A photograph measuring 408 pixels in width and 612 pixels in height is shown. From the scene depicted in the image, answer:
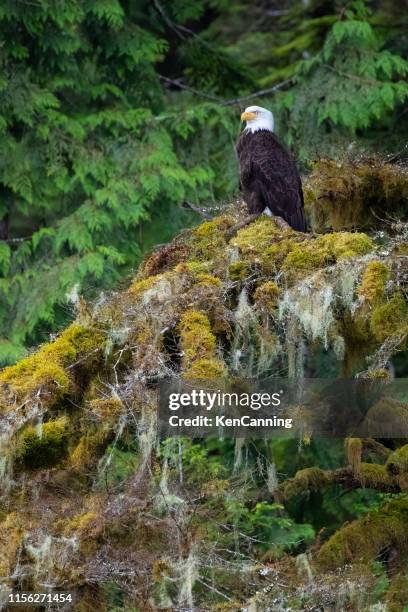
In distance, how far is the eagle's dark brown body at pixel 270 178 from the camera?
922 centimetres

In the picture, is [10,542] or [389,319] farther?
[10,542]

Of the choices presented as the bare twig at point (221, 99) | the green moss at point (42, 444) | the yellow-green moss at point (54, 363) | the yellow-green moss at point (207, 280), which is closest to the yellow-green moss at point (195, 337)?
the yellow-green moss at point (207, 280)

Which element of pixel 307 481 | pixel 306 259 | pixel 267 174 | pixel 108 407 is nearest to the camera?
pixel 108 407

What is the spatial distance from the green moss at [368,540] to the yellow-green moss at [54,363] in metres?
2.51

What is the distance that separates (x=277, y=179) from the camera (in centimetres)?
952

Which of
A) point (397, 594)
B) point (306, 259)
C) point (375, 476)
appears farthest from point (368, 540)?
point (306, 259)

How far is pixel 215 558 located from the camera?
7570 millimetres

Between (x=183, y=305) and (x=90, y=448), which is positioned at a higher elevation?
(x=183, y=305)

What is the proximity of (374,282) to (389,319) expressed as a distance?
0.72 ft

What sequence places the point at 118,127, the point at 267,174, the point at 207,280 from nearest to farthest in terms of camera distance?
the point at 207,280, the point at 267,174, the point at 118,127

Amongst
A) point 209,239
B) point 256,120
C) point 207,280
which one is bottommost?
point 207,280

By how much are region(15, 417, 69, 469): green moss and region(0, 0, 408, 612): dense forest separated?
0.6 inches

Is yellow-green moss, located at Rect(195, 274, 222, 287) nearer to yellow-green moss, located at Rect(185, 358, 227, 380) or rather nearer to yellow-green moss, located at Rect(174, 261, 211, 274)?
yellow-green moss, located at Rect(174, 261, 211, 274)

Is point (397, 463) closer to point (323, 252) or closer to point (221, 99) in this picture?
point (323, 252)
